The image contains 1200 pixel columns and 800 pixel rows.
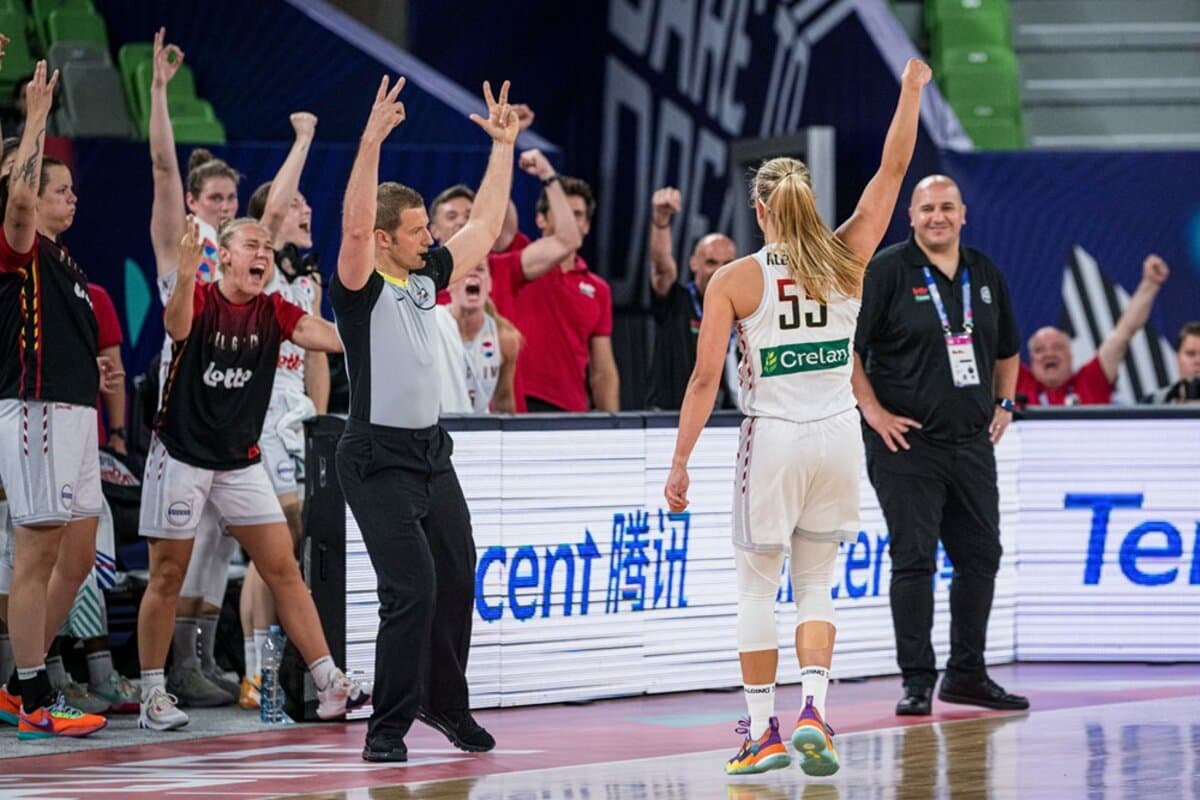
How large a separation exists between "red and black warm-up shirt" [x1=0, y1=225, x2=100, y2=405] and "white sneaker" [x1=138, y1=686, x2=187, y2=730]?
113cm

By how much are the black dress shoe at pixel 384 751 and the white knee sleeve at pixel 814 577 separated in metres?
1.38

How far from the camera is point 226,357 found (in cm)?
750

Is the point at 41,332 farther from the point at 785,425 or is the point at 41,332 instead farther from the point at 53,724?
the point at 785,425

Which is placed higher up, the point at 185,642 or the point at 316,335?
the point at 316,335

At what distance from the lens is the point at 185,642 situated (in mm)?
7973

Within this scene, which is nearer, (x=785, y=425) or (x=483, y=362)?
(x=785, y=425)

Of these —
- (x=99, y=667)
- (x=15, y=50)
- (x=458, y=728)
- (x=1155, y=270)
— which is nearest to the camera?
(x=458, y=728)

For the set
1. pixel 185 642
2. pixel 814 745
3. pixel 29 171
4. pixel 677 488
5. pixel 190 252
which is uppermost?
pixel 29 171

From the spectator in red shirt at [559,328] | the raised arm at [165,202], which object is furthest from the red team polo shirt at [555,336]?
the raised arm at [165,202]

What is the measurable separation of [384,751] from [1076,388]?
5.55 metres

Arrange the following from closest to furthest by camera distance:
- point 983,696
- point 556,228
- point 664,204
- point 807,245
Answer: point 807,245, point 983,696, point 556,228, point 664,204

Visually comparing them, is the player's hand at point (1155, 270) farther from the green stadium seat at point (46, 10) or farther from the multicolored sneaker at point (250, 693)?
the green stadium seat at point (46, 10)

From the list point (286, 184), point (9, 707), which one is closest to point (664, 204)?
point (286, 184)

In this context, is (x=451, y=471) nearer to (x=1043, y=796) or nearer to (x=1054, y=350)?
(x=1043, y=796)
